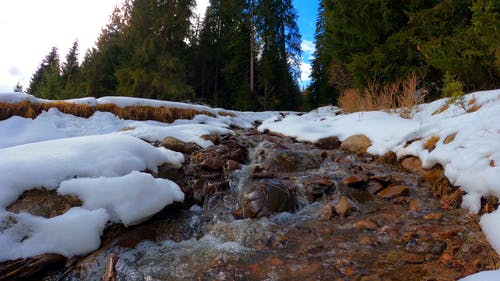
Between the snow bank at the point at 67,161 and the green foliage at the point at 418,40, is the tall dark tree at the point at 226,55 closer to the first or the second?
the green foliage at the point at 418,40

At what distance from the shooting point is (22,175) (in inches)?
76.7

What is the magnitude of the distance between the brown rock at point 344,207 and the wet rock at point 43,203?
2.23 metres

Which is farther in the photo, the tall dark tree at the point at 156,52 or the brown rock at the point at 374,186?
the tall dark tree at the point at 156,52

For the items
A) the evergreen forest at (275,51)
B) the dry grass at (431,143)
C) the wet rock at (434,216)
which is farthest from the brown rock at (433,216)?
the evergreen forest at (275,51)

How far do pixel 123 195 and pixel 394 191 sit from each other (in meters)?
2.65

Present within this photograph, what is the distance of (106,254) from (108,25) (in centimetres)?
2492

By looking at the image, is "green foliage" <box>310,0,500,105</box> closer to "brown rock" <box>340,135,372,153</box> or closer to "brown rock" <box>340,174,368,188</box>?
"brown rock" <box>340,135,372,153</box>

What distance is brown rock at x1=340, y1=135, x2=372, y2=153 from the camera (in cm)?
443

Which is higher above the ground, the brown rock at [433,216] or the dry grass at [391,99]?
the dry grass at [391,99]

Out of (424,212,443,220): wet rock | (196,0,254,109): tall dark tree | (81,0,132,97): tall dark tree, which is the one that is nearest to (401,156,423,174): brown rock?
(424,212,443,220): wet rock

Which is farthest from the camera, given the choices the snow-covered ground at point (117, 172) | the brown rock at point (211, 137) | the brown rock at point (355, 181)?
the brown rock at point (211, 137)

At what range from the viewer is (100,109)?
22.4 feet

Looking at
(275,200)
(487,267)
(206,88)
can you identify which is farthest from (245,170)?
(206,88)

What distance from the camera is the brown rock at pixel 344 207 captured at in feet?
7.93
